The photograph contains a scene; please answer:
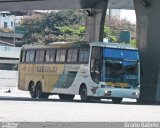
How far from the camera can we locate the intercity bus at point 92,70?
89.0ft

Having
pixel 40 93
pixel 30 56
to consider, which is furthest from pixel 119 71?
pixel 30 56

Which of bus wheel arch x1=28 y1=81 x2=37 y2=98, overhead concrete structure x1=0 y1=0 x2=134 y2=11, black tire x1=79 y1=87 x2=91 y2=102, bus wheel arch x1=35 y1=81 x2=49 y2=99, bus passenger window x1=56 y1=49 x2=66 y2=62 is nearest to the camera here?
black tire x1=79 y1=87 x2=91 y2=102

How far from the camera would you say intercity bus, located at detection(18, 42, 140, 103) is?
89.0 ft

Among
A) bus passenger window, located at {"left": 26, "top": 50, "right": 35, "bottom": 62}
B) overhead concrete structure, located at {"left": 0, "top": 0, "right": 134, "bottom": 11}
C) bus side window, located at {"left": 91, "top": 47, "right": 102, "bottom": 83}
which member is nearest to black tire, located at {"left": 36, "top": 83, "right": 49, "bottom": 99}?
bus passenger window, located at {"left": 26, "top": 50, "right": 35, "bottom": 62}

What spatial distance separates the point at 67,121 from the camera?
9.27 m

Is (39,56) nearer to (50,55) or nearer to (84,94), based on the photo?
(50,55)

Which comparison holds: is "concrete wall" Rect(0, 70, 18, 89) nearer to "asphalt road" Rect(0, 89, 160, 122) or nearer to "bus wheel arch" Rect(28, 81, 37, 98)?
"bus wheel arch" Rect(28, 81, 37, 98)

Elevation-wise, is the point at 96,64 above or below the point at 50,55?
below

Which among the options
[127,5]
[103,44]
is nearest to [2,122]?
[103,44]

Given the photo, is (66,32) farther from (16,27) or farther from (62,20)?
(16,27)

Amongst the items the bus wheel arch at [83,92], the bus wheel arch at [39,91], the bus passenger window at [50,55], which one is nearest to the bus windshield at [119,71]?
the bus wheel arch at [83,92]

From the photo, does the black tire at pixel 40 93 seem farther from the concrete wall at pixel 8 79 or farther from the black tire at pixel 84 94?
the concrete wall at pixel 8 79

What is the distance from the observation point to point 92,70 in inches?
1070

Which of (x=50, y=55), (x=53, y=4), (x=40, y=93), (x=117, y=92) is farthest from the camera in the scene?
(x=53, y=4)
